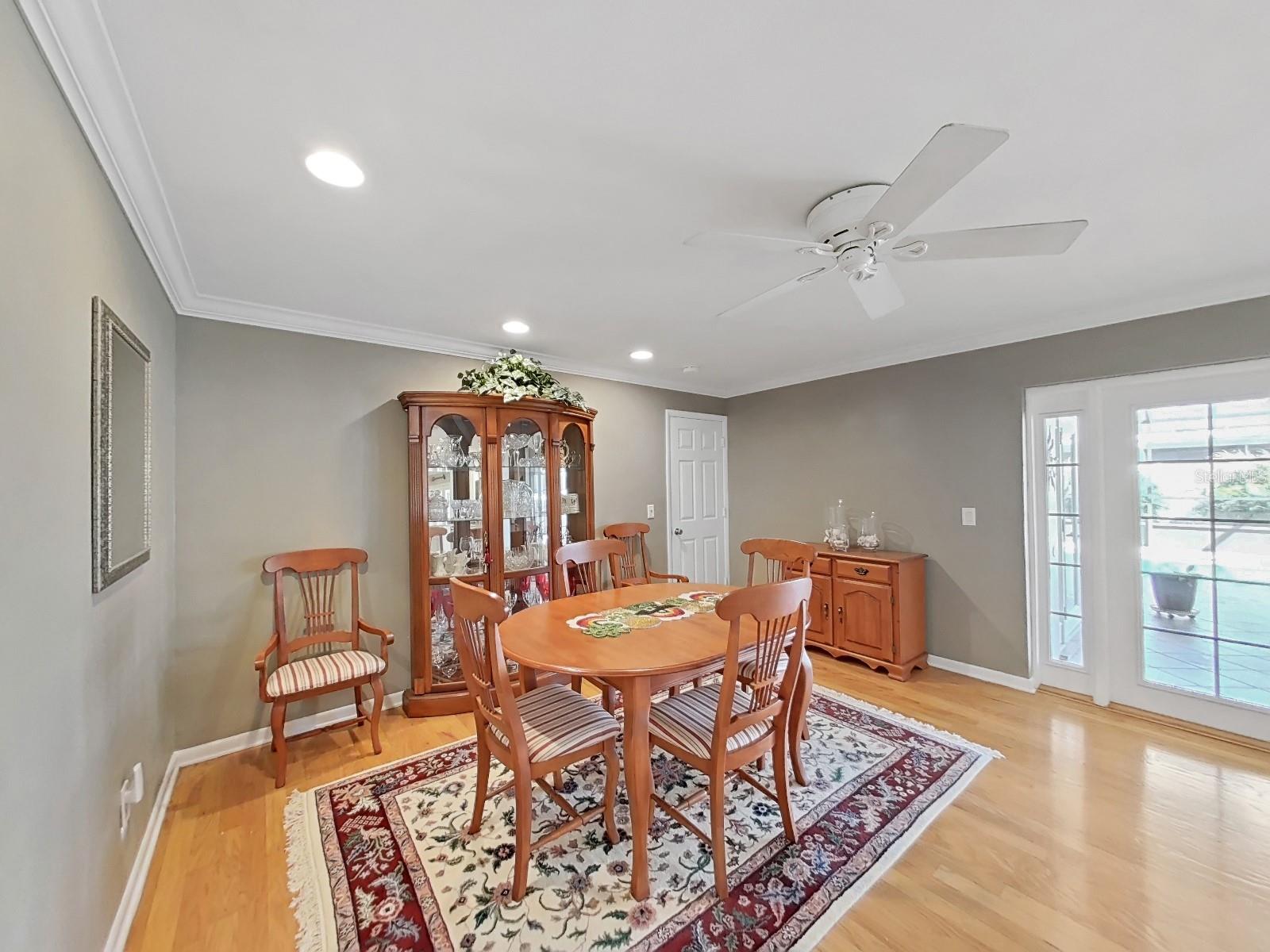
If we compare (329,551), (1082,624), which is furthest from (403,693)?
(1082,624)

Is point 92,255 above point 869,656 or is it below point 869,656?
above

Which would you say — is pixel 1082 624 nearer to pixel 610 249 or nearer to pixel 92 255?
pixel 610 249

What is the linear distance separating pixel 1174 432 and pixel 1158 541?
2.08 feet

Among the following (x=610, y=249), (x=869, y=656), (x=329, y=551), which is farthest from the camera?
(x=869, y=656)

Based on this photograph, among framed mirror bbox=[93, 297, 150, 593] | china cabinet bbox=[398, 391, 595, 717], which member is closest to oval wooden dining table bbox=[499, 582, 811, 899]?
china cabinet bbox=[398, 391, 595, 717]

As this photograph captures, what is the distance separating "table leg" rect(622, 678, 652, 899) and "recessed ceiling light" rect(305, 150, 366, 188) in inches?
72.3

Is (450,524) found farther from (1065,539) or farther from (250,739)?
(1065,539)

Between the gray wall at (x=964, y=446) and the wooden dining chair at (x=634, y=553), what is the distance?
147 centimetres

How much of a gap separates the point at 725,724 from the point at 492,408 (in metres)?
2.26

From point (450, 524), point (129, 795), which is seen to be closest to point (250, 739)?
point (129, 795)

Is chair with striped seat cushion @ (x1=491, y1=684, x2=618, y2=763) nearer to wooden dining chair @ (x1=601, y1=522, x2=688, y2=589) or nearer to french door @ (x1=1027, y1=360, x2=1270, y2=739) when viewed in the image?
wooden dining chair @ (x1=601, y1=522, x2=688, y2=589)

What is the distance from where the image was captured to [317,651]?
2.82 meters

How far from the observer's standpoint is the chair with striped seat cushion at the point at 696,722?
1.76 m

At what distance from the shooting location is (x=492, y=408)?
3109mm
